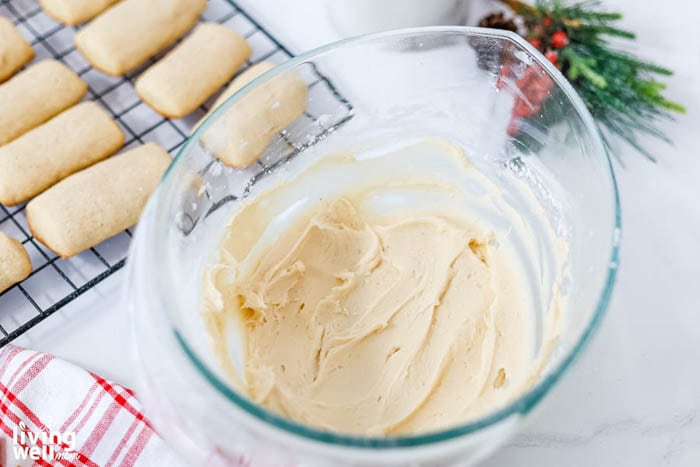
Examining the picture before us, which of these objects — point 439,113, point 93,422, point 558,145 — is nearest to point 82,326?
point 93,422

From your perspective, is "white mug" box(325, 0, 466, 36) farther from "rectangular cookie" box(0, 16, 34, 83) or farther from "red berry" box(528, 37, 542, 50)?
"rectangular cookie" box(0, 16, 34, 83)

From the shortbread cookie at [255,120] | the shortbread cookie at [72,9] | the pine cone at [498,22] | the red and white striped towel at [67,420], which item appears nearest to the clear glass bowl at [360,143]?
the shortbread cookie at [255,120]

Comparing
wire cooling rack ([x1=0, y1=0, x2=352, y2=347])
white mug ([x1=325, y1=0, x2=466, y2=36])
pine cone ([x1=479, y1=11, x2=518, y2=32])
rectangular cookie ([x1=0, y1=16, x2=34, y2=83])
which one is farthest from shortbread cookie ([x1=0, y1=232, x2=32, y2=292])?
pine cone ([x1=479, y1=11, x2=518, y2=32])

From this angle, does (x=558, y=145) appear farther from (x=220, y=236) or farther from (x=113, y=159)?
(x=113, y=159)

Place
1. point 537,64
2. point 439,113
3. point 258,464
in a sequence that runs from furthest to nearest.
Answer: point 439,113 → point 537,64 → point 258,464

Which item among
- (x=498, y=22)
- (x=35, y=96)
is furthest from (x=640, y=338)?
(x=35, y=96)

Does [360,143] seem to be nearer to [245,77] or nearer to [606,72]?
[245,77]

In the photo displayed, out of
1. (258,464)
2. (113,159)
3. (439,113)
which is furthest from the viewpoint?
(113,159)
